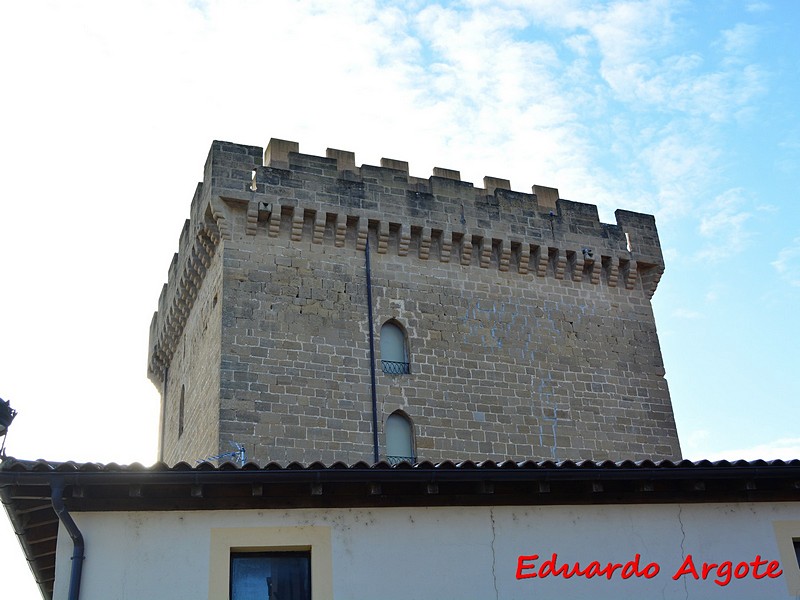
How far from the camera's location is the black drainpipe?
880 centimetres

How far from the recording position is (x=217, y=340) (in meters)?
17.3

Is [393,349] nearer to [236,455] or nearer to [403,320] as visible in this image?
[403,320]

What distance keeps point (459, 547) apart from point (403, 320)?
8.94 m

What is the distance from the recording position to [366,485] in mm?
9617

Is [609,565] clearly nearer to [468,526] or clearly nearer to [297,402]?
[468,526]

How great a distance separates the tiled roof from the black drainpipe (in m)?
0.09

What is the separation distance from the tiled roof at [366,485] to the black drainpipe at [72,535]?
0.09 metres

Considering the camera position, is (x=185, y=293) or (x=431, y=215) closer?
(x=431, y=215)

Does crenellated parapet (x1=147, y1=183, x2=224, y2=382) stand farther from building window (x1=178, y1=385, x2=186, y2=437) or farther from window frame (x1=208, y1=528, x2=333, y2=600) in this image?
window frame (x1=208, y1=528, x2=333, y2=600)

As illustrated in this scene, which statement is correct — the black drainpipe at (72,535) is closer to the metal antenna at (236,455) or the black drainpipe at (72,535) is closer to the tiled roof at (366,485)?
the tiled roof at (366,485)

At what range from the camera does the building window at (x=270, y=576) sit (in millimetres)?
9281

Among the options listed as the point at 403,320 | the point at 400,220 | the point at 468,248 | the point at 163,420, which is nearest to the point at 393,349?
the point at 403,320

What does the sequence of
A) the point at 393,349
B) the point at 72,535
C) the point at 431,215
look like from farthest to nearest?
the point at 431,215 → the point at 393,349 → the point at 72,535

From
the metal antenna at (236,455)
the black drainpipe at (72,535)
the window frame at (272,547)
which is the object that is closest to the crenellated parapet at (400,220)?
the metal antenna at (236,455)
